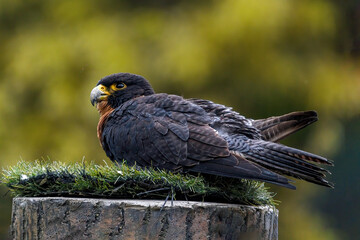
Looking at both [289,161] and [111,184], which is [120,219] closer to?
[111,184]

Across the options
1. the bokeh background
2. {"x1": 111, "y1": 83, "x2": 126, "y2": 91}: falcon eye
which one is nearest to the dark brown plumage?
{"x1": 111, "y1": 83, "x2": 126, "y2": 91}: falcon eye

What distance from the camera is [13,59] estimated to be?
7867 millimetres

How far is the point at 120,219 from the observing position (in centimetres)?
287

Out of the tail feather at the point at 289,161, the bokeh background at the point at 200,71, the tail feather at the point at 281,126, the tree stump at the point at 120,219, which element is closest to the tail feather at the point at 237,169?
the tail feather at the point at 289,161

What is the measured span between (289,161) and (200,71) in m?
3.71

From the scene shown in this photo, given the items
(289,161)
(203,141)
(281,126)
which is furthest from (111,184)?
(281,126)

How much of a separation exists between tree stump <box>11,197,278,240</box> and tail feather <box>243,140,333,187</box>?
1.66 feet

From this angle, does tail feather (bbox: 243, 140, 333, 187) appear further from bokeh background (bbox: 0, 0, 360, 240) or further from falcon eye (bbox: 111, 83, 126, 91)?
bokeh background (bbox: 0, 0, 360, 240)

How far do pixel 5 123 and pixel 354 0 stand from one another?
561 centimetres

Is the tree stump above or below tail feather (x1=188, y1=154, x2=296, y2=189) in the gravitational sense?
below

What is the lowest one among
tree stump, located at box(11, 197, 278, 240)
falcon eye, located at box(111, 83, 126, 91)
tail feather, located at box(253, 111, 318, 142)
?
tree stump, located at box(11, 197, 278, 240)

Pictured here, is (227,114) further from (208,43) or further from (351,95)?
(351,95)

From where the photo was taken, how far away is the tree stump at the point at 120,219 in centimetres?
287

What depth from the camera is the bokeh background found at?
23.2 feet
